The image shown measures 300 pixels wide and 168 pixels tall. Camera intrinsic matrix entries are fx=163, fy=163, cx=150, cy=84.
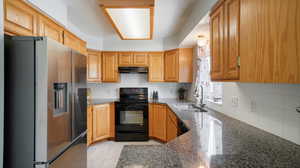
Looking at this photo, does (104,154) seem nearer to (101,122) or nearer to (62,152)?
(101,122)

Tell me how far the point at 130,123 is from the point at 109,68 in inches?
55.8

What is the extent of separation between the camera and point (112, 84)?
431 cm

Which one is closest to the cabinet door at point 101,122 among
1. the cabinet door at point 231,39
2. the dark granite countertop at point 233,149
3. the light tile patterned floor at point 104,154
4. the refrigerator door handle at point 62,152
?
the light tile patterned floor at point 104,154

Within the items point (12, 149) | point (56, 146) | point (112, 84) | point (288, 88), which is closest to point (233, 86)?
point (288, 88)

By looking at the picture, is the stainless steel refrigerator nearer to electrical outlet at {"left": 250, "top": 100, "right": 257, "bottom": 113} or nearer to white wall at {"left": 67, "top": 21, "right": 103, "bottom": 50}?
electrical outlet at {"left": 250, "top": 100, "right": 257, "bottom": 113}

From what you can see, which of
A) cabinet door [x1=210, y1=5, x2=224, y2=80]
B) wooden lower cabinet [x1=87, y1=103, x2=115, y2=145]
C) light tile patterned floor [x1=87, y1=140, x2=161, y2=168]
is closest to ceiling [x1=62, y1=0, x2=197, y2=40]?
cabinet door [x1=210, y1=5, x2=224, y2=80]

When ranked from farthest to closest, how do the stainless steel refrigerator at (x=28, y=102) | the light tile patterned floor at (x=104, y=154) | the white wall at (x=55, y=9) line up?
the light tile patterned floor at (x=104, y=154) < the white wall at (x=55, y=9) < the stainless steel refrigerator at (x=28, y=102)

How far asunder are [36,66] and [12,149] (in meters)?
0.65

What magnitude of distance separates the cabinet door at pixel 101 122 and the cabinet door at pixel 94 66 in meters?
0.72

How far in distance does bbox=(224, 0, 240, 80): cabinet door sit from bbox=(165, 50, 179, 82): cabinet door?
2239mm

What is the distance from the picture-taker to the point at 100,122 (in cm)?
357

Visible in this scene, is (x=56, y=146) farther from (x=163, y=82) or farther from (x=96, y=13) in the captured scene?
(x=163, y=82)

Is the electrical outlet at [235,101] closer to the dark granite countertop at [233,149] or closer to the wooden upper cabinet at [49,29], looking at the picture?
the dark granite countertop at [233,149]

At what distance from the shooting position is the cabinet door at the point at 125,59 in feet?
13.2
